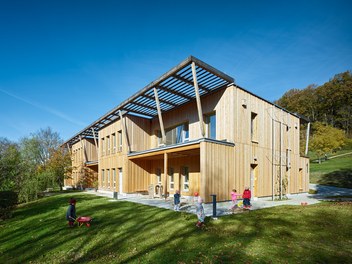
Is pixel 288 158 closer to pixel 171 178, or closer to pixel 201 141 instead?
pixel 171 178

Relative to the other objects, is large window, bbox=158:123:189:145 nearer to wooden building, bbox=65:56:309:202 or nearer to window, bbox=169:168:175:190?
wooden building, bbox=65:56:309:202

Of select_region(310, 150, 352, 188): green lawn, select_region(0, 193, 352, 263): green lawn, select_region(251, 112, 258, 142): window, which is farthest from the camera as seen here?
select_region(310, 150, 352, 188): green lawn

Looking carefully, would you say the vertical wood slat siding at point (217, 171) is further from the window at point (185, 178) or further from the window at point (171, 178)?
the window at point (171, 178)

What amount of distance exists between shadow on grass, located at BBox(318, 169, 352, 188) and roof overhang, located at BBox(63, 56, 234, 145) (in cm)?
2169

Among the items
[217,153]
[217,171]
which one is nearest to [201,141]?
[217,153]

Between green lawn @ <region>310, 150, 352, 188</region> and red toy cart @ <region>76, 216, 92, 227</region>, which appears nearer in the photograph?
red toy cart @ <region>76, 216, 92, 227</region>

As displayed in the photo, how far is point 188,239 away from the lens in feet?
23.8

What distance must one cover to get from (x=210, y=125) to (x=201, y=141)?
3.80 m

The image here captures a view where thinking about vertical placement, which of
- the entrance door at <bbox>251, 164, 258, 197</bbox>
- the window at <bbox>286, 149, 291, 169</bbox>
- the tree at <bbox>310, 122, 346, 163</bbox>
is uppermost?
the tree at <bbox>310, 122, 346, 163</bbox>

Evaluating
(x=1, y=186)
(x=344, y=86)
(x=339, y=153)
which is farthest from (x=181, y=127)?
(x=344, y=86)

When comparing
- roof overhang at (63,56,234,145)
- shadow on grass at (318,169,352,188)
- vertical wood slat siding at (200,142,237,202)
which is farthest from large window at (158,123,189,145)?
shadow on grass at (318,169,352,188)

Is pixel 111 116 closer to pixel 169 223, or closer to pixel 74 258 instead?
pixel 169 223

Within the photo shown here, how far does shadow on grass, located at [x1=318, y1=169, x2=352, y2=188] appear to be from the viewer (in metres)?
27.6

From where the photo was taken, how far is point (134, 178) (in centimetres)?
2073
